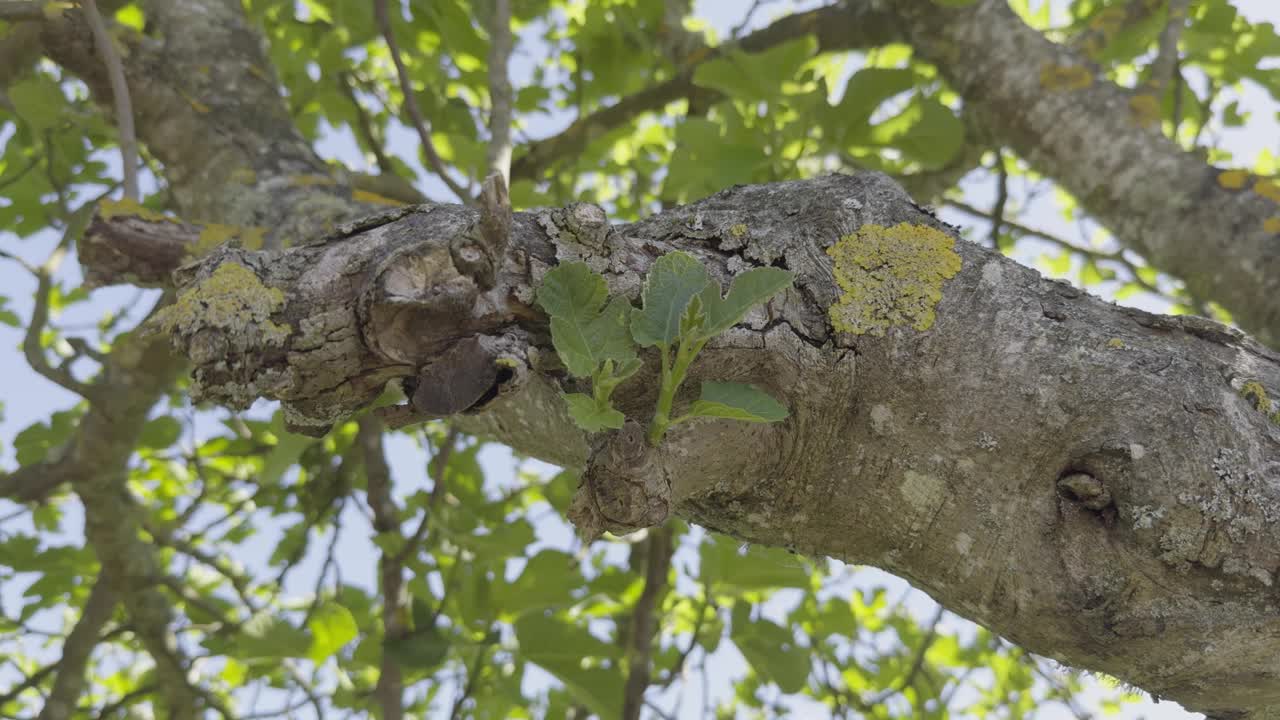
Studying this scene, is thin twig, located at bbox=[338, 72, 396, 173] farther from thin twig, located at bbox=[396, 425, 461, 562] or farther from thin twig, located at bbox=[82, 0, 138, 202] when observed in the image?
thin twig, located at bbox=[82, 0, 138, 202]

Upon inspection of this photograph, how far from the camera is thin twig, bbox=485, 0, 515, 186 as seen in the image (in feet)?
4.45

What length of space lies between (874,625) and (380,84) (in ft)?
8.43

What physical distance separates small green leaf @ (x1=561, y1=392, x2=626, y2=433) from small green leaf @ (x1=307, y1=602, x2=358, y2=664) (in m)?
1.37

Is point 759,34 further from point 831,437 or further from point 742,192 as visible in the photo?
point 831,437

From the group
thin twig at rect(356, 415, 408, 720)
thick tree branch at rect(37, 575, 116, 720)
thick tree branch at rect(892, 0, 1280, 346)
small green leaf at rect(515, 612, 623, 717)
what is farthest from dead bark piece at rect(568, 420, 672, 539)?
thick tree branch at rect(37, 575, 116, 720)

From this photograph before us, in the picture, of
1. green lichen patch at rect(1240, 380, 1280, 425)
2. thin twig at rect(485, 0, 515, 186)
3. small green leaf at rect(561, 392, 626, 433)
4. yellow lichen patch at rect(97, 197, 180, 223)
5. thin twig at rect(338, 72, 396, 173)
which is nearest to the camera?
small green leaf at rect(561, 392, 626, 433)

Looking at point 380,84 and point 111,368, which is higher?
point 380,84

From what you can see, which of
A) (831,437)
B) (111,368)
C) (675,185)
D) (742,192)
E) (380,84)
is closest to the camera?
(831,437)

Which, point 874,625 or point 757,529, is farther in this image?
point 874,625

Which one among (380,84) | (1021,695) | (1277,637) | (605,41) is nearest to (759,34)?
(605,41)

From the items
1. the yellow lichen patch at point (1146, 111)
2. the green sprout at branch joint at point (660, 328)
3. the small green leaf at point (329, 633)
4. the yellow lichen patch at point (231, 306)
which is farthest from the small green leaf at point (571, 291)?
the yellow lichen patch at point (1146, 111)

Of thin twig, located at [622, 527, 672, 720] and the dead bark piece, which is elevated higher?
thin twig, located at [622, 527, 672, 720]

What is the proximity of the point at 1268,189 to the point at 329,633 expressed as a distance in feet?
6.94

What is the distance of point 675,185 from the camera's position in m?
1.90
